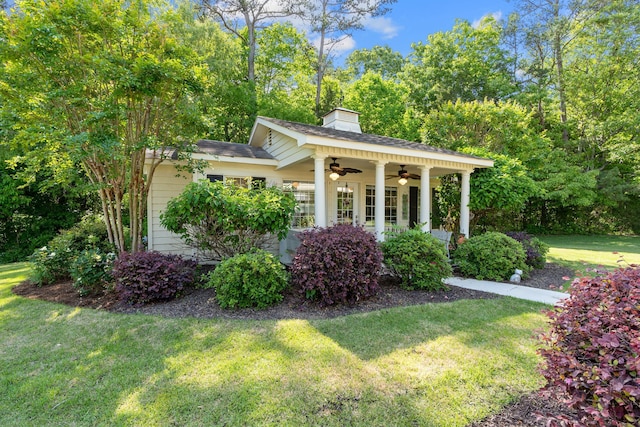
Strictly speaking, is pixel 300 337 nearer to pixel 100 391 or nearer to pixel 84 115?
pixel 100 391

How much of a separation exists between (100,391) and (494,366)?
3781mm

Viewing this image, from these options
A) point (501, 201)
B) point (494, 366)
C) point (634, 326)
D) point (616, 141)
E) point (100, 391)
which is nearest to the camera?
point (634, 326)

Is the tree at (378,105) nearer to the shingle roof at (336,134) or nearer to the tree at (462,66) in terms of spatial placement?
the tree at (462,66)

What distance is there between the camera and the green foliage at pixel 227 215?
5.14 m

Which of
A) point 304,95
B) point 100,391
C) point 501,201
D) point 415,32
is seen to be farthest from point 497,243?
point 415,32

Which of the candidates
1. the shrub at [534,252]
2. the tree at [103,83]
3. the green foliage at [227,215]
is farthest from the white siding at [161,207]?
the shrub at [534,252]

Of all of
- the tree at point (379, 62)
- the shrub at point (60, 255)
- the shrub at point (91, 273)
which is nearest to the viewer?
the shrub at point (91, 273)

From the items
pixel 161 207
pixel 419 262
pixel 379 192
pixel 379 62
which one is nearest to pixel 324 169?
pixel 379 192

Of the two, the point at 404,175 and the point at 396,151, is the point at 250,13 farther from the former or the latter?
the point at 396,151

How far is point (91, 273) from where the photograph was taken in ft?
18.3

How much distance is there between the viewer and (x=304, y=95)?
68.1 ft

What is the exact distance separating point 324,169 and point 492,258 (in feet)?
14.5

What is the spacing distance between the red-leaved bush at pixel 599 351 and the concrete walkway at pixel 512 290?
11.9 ft

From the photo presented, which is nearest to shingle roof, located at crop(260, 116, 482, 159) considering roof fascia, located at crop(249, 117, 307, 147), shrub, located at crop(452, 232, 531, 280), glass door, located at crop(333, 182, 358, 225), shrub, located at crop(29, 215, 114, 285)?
roof fascia, located at crop(249, 117, 307, 147)
